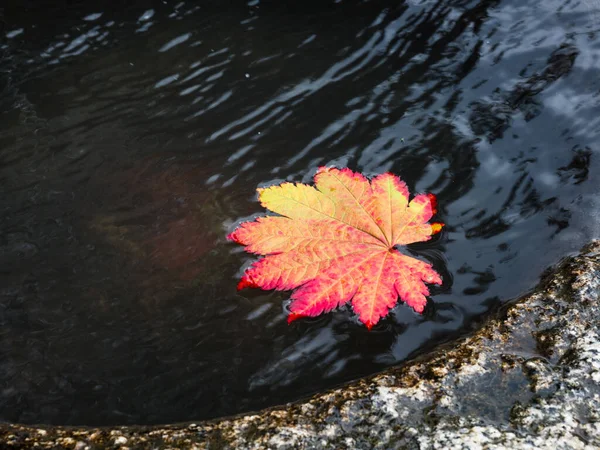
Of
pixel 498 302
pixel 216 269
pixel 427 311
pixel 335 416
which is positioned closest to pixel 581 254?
pixel 498 302

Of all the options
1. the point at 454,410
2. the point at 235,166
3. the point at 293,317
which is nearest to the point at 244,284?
the point at 293,317

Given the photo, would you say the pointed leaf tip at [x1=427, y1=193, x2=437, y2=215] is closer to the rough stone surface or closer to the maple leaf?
the maple leaf

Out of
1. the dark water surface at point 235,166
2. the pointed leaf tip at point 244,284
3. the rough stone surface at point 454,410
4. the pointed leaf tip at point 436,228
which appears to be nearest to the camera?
the rough stone surface at point 454,410

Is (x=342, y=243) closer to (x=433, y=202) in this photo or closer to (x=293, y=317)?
(x=293, y=317)

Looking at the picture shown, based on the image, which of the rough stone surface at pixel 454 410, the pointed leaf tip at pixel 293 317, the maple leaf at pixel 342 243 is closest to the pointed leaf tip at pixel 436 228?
the maple leaf at pixel 342 243

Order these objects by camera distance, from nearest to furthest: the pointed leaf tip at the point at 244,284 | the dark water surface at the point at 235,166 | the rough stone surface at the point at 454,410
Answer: the rough stone surface at the point at 454,410 < the dark water surface at the point at 235,166 < the pointed leaf tip at the point at 244,284

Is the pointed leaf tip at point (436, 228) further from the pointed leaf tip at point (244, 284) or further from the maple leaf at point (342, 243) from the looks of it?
the pointed leaf tip at point (244, 284)

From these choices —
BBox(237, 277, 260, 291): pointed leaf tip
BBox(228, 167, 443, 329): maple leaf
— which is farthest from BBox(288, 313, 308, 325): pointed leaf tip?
BBox(237, 277, 260, 291): pointed leaf tip
